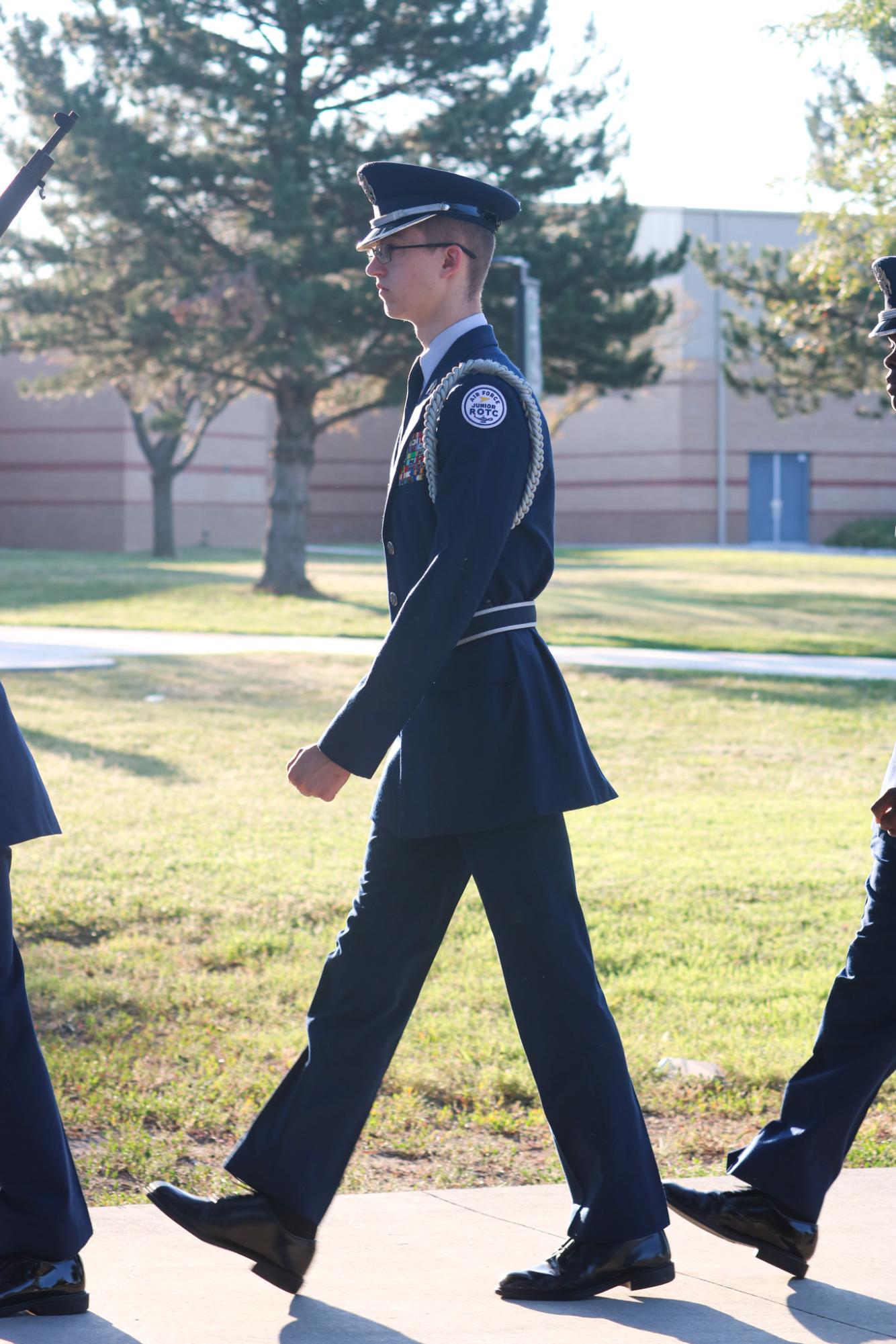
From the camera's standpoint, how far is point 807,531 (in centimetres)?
5088

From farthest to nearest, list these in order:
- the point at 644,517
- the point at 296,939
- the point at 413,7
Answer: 1. the point at 644,517
2. the point at 413,7
3. the point at 296,939

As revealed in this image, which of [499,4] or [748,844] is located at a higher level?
[499,4]

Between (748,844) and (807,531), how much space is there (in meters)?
44.8

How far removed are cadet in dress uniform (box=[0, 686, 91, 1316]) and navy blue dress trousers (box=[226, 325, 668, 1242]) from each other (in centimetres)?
35

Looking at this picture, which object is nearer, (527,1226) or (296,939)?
(527,1226)

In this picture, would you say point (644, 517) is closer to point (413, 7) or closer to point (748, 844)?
point (413, 7)

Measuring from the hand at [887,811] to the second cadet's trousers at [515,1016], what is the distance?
57cm

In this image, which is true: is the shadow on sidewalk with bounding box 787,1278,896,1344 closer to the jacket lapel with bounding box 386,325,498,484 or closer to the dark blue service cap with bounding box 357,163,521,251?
the jacket lapel with bounding box 386,325,498,484

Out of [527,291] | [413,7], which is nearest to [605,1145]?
[527,291]

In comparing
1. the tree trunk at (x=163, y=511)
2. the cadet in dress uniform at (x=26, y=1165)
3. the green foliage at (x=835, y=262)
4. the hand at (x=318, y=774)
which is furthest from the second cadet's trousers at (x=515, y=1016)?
the tree trunk at (x=163, y=511)

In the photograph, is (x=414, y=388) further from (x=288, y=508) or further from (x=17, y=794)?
(x=288, y=508)

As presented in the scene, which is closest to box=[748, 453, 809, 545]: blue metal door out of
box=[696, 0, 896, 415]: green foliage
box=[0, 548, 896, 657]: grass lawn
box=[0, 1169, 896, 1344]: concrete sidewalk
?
box=[696, 0, 896, 415]: green foliage

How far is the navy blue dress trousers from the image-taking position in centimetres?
286

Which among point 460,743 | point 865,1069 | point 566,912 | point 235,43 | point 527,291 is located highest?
point 235,43
